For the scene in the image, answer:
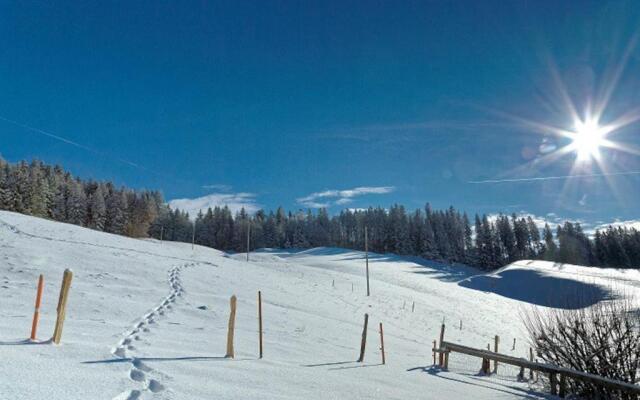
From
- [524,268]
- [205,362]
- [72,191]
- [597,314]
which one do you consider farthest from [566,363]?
[72,191]

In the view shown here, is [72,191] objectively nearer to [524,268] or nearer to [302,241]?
[302,241]

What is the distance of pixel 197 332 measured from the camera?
37.3ft

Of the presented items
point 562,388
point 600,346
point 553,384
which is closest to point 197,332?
point 553,384

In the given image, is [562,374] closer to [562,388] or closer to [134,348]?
[562,388]

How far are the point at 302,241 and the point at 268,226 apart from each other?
36.8 ft

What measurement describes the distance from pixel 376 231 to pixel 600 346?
99.1 m

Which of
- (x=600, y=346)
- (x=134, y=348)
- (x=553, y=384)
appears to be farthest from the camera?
(x=553, y=384)

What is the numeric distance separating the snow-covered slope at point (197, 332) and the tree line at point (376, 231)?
47726 millimetres

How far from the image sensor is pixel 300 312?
19.9 meters

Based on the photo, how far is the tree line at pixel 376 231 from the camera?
257ft

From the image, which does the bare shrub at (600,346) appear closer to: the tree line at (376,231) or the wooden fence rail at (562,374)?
the wooden fence rail at (562,374)

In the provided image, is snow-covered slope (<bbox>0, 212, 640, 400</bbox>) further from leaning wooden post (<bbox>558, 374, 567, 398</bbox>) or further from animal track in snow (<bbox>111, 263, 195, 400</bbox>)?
leaning wooden post (<bbox>558, 374, 567, 398</bbox>)

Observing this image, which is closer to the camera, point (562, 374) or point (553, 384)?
point (562, 374)

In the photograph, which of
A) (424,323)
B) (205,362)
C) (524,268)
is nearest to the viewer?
(205,362)
